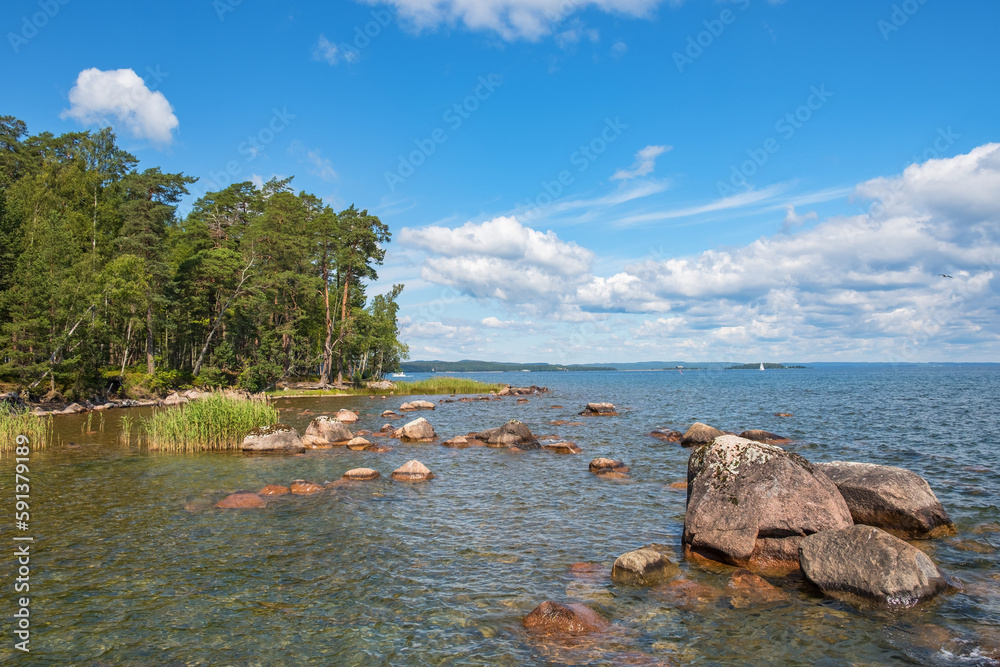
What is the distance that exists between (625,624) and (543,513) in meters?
6.80

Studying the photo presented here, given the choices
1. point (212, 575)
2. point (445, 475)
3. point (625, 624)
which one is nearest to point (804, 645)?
point (625, 624)

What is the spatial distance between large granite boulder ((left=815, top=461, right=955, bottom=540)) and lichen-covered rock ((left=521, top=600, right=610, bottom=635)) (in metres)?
8.89

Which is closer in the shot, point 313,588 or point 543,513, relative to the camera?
point 313,588

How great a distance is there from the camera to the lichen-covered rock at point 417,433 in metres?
29.7

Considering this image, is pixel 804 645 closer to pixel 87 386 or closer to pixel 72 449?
pixel 72 449

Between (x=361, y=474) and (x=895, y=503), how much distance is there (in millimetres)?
16790

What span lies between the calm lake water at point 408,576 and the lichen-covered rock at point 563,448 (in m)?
4.42

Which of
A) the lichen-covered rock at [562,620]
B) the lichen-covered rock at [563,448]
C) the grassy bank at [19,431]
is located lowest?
the lichen-covered rock at [563,448]

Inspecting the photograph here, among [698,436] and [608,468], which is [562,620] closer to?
[608,468]

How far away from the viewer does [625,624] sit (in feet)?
28.1

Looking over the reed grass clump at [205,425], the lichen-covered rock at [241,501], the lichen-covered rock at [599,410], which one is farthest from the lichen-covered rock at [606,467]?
the lichen-covered rock at [599,410]

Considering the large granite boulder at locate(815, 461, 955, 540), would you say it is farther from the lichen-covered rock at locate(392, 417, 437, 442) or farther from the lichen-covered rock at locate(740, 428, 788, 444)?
the lichen-covered rock at locate(392, 417, 437, 442)

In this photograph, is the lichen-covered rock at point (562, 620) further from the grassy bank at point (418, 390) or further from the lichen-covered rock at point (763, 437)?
the grassy bank at point (418, 390)

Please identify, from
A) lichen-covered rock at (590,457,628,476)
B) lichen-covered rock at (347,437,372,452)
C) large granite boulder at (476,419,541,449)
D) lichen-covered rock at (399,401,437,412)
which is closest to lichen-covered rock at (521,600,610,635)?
lichen-covered rock at (590,457,628,476)
